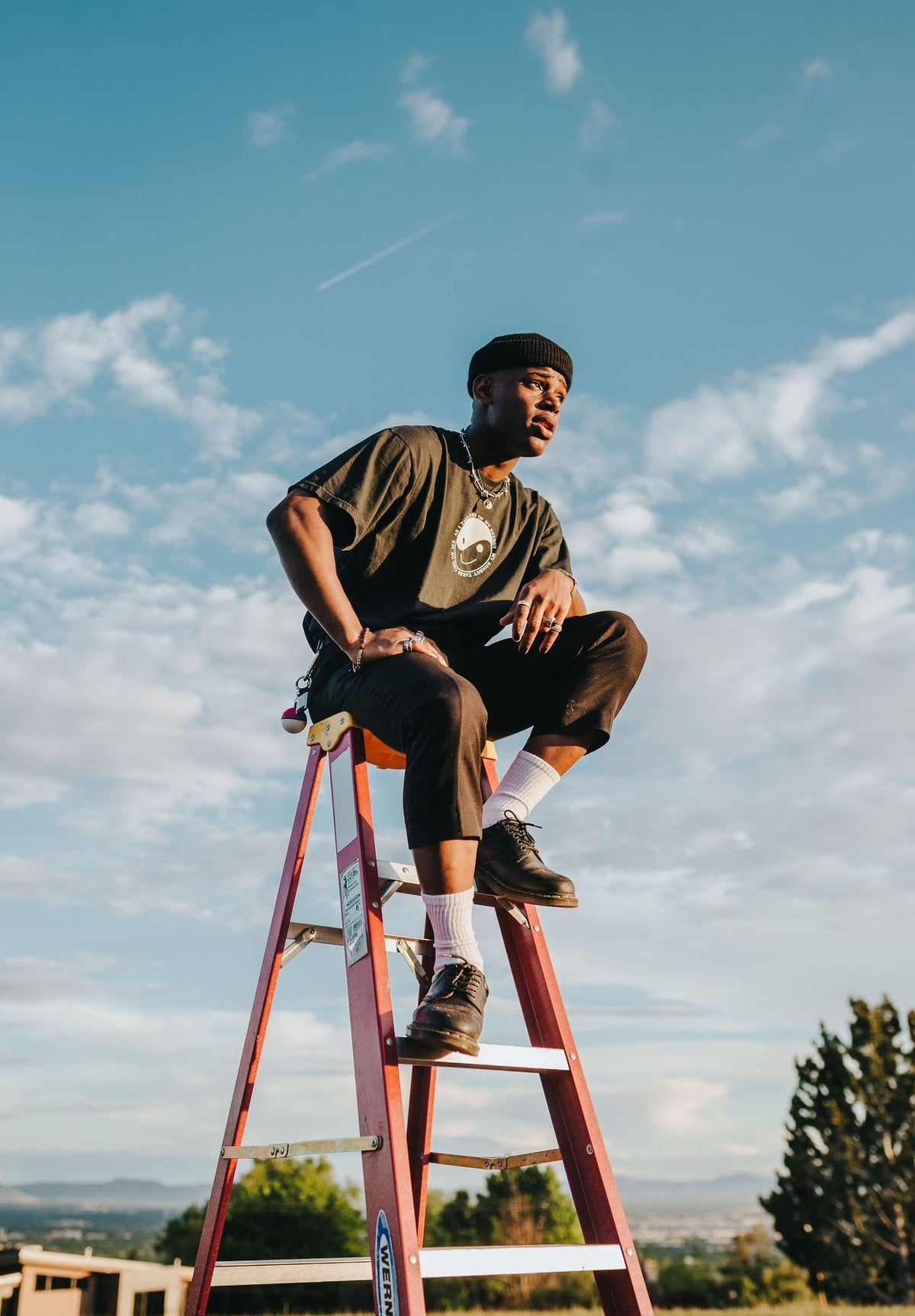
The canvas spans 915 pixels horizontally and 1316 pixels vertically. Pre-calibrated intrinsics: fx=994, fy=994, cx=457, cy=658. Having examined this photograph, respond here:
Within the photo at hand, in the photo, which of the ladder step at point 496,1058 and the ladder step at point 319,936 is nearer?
the ladder step at point 496,1058

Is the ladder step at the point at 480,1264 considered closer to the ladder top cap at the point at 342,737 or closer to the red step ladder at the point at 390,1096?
the red step ladder at the point at 390,1096

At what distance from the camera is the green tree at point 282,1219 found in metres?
37.2

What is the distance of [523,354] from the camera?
3443 millimetres

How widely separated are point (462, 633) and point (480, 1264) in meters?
1.88

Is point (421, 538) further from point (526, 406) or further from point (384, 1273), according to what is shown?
point (384, 1273)

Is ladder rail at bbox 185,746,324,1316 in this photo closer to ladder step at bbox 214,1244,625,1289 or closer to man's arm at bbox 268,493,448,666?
ladder step at bbox 214,1244,625,1289

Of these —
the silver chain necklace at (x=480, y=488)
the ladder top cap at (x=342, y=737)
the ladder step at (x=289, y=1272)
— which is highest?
the silver chain necklace at (x=480, y=488)

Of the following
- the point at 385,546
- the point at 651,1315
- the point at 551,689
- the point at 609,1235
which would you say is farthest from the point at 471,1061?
the point at 385,546

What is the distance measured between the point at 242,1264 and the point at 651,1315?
1235 mm

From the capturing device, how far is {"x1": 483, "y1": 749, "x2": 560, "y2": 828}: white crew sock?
9.98ft

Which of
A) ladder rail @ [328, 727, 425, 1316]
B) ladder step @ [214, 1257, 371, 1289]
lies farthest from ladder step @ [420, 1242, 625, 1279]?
ladder step @ [214, 1257, 371, 1289]

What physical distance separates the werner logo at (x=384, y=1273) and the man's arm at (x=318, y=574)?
1.47m

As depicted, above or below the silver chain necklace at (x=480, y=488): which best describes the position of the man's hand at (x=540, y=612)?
below

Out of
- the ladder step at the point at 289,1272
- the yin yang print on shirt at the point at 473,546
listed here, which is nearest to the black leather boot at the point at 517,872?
the yin yang print on shirt at the point at 473,546
